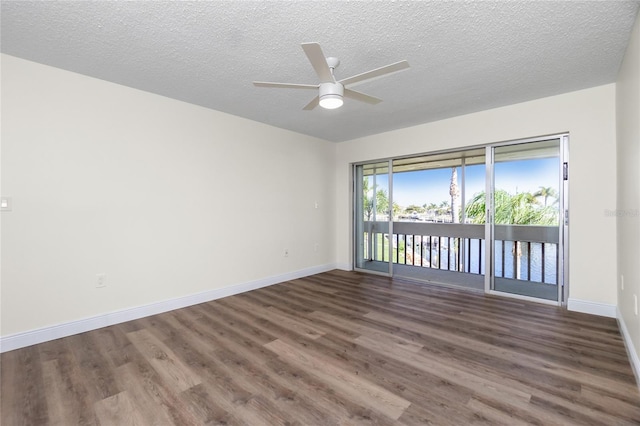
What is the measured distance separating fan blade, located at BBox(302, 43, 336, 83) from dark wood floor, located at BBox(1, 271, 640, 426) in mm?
2188

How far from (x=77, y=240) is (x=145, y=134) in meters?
1.31

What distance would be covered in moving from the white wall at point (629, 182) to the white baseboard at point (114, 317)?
13.1 feet

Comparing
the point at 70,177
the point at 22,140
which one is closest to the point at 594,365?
the point at 70,177

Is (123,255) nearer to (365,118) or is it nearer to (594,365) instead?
(365,118)

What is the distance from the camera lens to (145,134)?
3248 mm

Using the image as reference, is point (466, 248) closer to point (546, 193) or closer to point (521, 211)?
point (521, 211)

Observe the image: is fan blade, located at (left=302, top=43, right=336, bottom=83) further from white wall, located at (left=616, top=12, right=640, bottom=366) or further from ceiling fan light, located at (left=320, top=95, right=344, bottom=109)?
white wall, located at (left=616, top=12, right=640, bottom=366)

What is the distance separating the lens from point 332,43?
226cm

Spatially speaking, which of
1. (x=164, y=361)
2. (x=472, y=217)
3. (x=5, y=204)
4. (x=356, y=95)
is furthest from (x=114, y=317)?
(x=472, y=217)

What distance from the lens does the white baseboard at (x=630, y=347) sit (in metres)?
1.93

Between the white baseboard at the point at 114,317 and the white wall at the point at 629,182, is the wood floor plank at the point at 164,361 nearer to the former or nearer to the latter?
the white baseboard at the point at 114,317

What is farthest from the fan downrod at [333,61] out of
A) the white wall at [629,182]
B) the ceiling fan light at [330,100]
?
the white wall at [629,182]

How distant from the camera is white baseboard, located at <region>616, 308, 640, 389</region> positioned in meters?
1.93

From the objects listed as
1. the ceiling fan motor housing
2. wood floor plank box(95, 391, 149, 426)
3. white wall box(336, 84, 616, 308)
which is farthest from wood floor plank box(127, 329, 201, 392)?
white wall box(336, 84, 616, 308)
